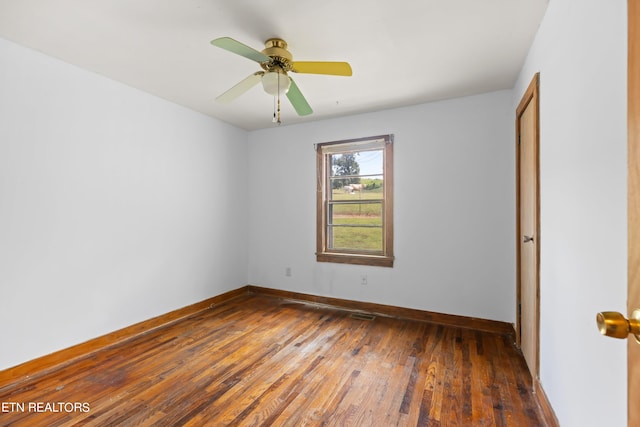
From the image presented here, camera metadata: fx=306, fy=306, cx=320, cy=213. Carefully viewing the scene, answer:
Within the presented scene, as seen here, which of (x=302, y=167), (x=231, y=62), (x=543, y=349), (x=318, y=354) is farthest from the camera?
(x=302, y=167)

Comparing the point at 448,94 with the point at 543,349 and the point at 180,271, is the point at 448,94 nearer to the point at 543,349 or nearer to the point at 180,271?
the point at 543,349

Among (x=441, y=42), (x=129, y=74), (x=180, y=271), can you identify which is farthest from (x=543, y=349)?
(x=129, y=74)

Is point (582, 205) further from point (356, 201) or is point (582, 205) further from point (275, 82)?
point (356, 201)

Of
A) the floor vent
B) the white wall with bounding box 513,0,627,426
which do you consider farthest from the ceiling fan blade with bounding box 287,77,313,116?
the floor vent

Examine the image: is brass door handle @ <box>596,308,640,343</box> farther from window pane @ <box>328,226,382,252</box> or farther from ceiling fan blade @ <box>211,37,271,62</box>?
window pane @ <box>328,226,382,252</box>

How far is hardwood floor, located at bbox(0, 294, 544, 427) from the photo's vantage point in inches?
74.7

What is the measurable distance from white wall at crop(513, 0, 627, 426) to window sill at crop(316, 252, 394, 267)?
1.86 metres

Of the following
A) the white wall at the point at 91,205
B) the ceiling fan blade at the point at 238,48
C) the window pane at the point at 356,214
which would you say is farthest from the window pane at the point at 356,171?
the ceiling fan blade at the point at 238,48

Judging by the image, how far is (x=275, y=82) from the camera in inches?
84.4

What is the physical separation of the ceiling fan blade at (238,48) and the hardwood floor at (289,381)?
2231 mm

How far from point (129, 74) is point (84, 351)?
250cm

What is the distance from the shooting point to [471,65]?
2.61m

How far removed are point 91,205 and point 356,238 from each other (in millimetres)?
2897

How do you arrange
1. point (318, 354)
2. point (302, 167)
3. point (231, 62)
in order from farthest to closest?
1. point (302, 167)
2. point (318, 354)
3. point (231, 62)
